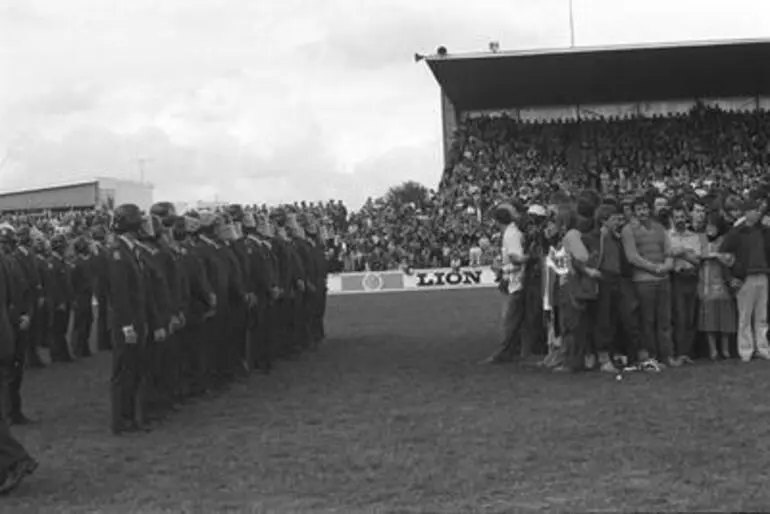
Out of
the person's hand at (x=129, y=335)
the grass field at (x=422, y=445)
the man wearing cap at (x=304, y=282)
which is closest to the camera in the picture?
the grass field at (x=422, y=445)

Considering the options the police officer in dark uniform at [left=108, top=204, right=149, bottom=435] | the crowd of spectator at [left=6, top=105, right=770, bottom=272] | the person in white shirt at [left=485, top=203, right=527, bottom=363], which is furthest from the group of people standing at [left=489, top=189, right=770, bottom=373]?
the crowd of spectator at [left=6, top=105, right=770, bottom=272]

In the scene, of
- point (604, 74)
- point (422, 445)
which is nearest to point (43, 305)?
point (422, 445)

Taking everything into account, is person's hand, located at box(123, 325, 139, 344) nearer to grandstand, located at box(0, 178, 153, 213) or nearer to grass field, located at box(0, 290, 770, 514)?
grass field, located at box(0, 290, 770, 514)

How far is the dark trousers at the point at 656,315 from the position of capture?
12539 millimetres

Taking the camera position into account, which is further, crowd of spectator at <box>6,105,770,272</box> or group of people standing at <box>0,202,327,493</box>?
crowd of spectator at <box>6,105,770,272</box>

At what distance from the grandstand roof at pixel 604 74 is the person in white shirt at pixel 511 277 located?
72.7ft

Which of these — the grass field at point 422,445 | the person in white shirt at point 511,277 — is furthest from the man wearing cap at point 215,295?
the person in white shirt at point 511,277

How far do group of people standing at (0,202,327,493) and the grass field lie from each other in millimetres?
389

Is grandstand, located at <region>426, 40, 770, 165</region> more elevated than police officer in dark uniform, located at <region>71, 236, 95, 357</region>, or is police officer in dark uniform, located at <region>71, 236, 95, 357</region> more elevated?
grandstand, located at <region>426, 40, 770, 165</region>

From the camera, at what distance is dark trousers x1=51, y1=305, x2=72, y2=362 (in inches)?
648

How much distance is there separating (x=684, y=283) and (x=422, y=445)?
5.58 meters

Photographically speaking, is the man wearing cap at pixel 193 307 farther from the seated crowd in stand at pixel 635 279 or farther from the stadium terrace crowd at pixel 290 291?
the seated crowd in stand at pixel 635 279

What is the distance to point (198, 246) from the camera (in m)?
12.2

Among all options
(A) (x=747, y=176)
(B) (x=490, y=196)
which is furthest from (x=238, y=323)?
(A) (x=747, y=176)
